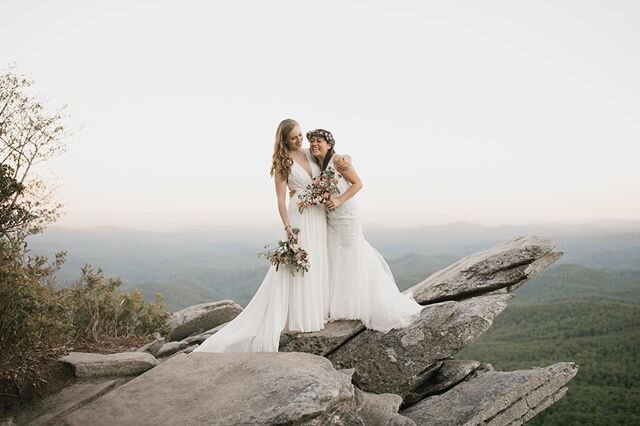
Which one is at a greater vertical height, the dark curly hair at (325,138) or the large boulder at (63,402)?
the dark curly hair at (325,138)

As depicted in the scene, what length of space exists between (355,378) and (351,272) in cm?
234

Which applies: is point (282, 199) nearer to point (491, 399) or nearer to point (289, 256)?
point (289, 256)

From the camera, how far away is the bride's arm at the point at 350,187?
9.68m

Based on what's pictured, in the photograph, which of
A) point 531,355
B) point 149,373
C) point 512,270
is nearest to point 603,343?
point 531,355

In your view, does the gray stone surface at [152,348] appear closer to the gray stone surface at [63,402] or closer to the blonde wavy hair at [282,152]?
the gray stone surface at [63,402]

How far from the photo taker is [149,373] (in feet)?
25.6

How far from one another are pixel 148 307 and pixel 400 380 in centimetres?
1112

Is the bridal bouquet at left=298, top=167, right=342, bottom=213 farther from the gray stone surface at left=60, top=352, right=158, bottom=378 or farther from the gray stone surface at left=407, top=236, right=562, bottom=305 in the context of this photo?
the gray stone surface at left=60, top=352, right=158, bottom=378

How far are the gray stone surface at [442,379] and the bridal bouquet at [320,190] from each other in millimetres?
4925

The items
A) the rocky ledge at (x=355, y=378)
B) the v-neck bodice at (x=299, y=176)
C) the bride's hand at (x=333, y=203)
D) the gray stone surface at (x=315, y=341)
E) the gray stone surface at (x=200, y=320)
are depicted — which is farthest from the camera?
the gray stone surface at (x=200, y=320)

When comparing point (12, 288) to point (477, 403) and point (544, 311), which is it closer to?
point (477, 403)

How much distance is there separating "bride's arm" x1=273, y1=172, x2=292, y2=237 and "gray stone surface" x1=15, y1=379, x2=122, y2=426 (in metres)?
4.47

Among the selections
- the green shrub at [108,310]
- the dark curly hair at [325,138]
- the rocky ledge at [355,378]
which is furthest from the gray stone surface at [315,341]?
Answer: the green shrub at [108,310]

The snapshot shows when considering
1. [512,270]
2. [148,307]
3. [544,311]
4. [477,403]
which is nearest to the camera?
[477,403]
